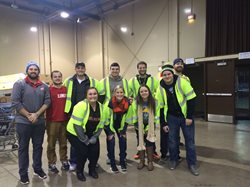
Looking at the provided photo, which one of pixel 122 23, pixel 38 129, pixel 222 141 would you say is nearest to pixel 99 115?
pixel 38 129

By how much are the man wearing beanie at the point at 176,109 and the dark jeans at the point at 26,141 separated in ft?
5.38

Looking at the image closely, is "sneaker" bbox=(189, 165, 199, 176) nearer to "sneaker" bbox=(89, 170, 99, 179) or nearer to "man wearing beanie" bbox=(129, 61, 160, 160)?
"man wearing beanie" bbox=(129, 61, 160, 160)

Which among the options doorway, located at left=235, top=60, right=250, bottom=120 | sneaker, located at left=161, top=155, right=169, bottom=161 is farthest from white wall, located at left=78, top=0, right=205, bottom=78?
sneaker, located at left=161, top=155, right=169, bottom=161

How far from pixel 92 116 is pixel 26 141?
85 cm

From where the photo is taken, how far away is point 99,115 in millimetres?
2840

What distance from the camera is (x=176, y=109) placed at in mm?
2977

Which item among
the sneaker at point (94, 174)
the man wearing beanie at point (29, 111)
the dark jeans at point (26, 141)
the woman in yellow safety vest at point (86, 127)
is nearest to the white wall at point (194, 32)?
the woman in yellow safety vest at point (86, 127)

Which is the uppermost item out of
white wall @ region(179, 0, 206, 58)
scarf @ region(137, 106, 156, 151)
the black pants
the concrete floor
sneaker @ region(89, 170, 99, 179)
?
white wall @ region(179, 0, 206, 58)

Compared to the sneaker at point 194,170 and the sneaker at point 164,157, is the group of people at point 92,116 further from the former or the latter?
→ the sneaker at point 164,157

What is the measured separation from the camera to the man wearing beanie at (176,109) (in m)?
2.90

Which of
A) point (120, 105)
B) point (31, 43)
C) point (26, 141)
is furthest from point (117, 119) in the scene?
point (31, 43)

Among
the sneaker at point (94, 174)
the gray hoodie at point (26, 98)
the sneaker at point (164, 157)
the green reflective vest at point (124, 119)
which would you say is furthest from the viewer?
the sneaker at point (164, 157)

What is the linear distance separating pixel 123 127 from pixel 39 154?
1149mm

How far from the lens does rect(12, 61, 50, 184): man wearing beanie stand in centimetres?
266
